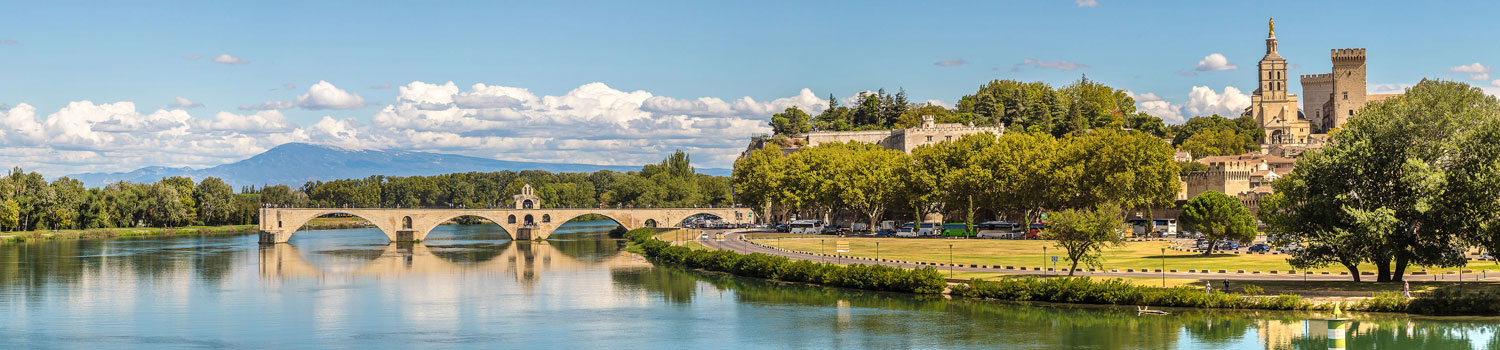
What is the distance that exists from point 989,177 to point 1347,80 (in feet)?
273

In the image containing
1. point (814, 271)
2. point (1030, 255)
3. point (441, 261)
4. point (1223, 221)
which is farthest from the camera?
point (441, 261)

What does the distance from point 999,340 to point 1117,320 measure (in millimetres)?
5690

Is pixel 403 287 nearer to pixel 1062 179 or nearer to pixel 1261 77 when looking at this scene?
pixel 1062 179

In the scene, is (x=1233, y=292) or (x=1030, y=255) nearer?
(x=1233, y=292)

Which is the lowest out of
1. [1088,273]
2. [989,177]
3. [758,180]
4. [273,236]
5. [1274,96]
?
[1088,273]

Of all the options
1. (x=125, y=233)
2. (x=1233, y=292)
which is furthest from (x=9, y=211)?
(x=1233, y=292)

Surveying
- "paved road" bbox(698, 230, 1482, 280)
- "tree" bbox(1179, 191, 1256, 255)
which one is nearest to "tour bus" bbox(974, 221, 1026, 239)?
"paved road" bbox(698, 230, 1482, 280)

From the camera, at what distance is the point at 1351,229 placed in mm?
42094

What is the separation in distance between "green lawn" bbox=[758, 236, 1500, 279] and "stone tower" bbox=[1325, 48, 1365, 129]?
86537 mm

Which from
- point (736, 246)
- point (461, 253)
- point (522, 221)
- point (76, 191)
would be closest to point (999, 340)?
point (736, 246)

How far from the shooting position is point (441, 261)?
84.1 metres

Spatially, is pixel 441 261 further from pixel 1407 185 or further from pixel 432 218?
pixel 1407 185

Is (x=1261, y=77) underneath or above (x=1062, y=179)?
above

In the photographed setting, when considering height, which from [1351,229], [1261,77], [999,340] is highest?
[1261,77]
